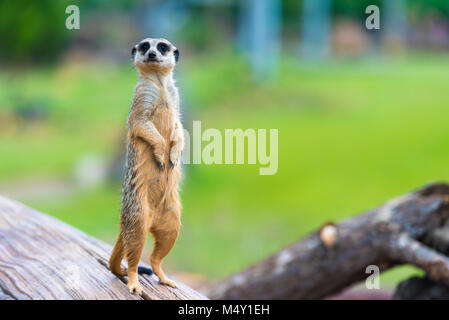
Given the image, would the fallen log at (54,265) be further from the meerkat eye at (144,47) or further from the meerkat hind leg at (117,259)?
the meerkat eye at (144,47)

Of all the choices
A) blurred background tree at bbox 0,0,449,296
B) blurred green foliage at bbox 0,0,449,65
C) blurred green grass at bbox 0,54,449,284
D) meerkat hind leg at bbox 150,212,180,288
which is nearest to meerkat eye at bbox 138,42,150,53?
meerkat hind leg at bbox 150,212,180,288

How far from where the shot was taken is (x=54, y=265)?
1721mm

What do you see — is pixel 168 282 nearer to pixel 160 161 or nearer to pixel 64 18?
pixel 160 161

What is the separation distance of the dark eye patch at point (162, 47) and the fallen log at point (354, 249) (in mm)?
1240

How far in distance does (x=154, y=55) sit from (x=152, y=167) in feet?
0.87

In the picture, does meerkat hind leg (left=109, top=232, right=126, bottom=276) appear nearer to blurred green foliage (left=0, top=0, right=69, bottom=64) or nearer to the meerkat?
the meerkat

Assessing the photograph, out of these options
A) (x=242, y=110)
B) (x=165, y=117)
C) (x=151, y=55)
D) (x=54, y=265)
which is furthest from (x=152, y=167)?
(x=242, y=110)

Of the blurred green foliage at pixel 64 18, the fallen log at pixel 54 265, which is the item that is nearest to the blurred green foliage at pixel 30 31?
the blurred green foliage at pixel 64 18

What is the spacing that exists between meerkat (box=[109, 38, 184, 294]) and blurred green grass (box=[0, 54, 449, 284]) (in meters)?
3.36

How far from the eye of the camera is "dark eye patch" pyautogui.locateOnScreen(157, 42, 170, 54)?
50.4 inches

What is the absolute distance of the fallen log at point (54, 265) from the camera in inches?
60.4
